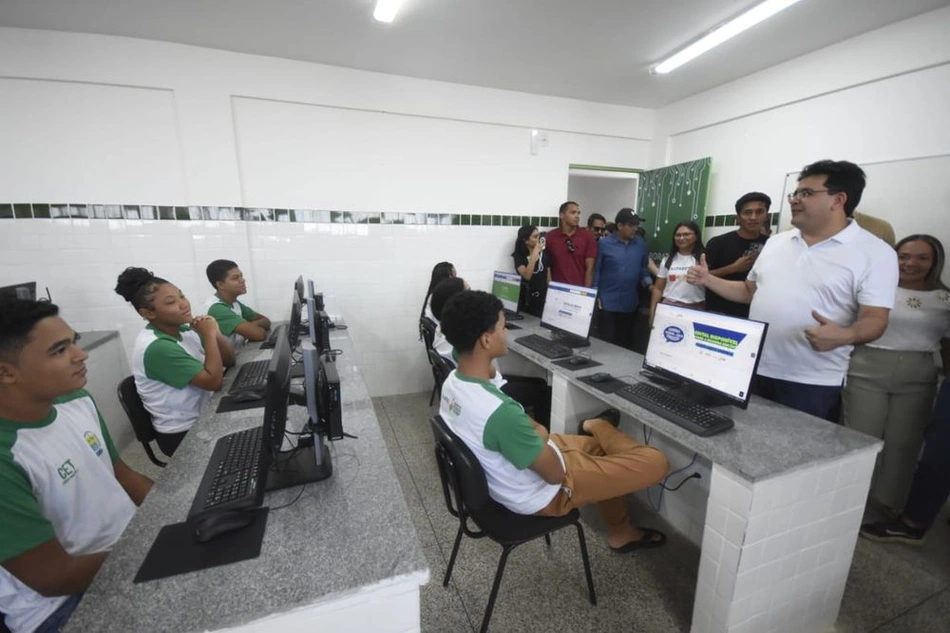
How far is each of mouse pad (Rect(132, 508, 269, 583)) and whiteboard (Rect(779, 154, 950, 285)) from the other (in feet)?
12.1

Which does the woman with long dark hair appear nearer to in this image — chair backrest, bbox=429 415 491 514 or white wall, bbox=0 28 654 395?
white wall, bbox=0 28 654 395

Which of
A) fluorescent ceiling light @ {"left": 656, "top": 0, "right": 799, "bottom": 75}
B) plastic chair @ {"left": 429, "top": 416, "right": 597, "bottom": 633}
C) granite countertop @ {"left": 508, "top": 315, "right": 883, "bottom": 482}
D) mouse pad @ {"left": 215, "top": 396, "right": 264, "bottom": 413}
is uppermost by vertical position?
fluorescent ceiling light @ {"left": 656, "top": 0, "right": 799, "bottom": 75}

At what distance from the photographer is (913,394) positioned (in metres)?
2.09

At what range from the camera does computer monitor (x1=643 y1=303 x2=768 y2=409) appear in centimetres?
152

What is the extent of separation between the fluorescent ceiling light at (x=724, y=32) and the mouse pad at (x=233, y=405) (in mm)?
2337

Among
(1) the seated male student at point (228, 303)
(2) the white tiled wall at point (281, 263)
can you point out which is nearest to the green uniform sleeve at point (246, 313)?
(1) the seated male student at point (228, 303)

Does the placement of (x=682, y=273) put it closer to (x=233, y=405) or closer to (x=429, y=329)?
(x=429, y=329)

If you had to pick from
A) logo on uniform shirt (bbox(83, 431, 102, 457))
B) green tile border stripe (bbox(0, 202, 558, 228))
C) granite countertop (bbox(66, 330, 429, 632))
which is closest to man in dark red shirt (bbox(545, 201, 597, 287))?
green tile border stripe (bbox(0, 202, 558, 228))

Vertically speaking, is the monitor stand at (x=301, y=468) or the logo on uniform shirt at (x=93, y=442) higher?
the logo on uniform shirt at (x=93, y=442)

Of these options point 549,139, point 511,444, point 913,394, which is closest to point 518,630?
point 511,444

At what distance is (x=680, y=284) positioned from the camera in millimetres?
3135

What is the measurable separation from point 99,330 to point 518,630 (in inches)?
142

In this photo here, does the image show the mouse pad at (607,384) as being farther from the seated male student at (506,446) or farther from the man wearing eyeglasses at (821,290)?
the man wearing eyeglasses at (821,290)

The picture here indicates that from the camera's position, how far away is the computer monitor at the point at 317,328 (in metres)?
2.04
